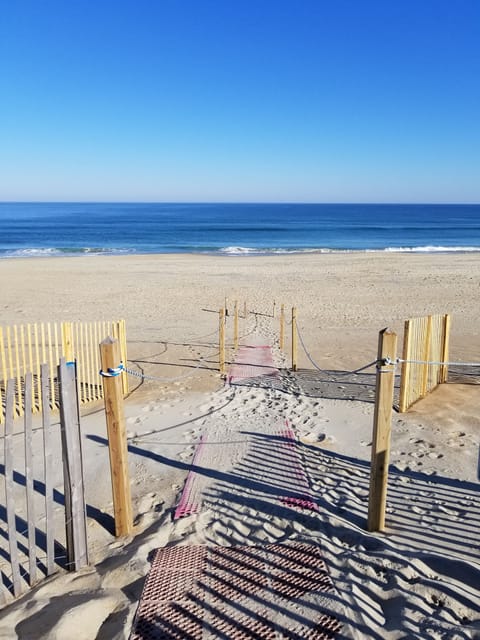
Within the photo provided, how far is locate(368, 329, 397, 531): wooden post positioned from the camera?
14.7 feet

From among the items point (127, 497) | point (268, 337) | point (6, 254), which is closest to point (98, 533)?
point (127, 497)

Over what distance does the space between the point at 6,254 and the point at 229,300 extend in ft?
102

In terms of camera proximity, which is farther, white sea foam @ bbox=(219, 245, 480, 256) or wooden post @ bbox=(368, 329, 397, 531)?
white sea foam @ bbox=(219, 245, 480, 256)

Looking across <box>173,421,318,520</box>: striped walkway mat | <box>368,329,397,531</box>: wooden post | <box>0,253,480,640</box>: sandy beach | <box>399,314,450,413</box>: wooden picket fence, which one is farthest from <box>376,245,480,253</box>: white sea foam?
<box>368,329,397,531</box>: wooden post

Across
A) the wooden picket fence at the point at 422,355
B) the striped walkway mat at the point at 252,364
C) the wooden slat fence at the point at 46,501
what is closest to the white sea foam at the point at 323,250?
the striped walkway mat at the point at 252,364

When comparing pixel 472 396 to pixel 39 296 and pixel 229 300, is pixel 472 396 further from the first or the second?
pixel 39 296

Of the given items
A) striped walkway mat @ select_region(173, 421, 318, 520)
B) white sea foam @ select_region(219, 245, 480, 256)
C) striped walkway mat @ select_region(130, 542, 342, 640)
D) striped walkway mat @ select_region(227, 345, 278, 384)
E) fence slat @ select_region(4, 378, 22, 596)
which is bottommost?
striped walkway mat @ select_region(227, 345, 278, 384)

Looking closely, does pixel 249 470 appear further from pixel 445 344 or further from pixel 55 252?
pixel 55 252

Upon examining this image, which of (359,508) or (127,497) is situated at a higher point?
(127,497)

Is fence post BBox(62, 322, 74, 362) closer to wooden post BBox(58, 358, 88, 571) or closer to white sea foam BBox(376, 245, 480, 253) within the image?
wooden post BBox(58, 358, 88, 571)

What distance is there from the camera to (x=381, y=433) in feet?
14.8

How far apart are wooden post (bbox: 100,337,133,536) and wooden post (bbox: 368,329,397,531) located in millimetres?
2222

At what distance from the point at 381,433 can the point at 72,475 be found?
8.84ft

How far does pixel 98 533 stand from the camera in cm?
464
